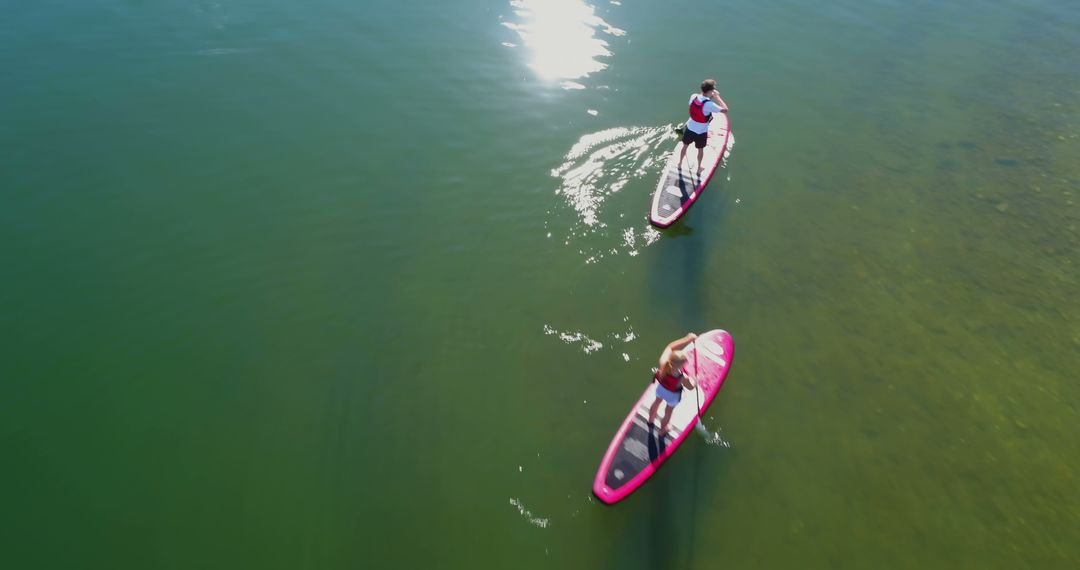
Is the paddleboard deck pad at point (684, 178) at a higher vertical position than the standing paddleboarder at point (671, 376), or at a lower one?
higher

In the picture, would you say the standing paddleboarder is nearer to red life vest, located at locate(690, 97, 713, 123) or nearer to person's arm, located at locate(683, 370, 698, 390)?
person's arm, located at locate(683, 370, 698, 390)

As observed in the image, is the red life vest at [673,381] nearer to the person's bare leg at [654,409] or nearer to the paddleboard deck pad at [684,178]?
the person's bare leg at [654,409]

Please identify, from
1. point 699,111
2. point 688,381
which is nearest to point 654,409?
point 688,381

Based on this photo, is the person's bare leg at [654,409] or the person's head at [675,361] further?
the person's bare leg at [654,409]

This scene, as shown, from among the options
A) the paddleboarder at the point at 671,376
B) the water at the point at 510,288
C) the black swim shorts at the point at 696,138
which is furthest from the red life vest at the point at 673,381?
the black swim shorts at the point at 696,138

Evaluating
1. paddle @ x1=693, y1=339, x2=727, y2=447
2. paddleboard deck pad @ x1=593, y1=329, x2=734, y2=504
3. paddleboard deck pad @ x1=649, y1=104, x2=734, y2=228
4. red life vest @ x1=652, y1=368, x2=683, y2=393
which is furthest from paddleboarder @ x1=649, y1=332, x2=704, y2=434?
paddleboard deck pad @ x1=649, y1=104, x2=734, y2=228
